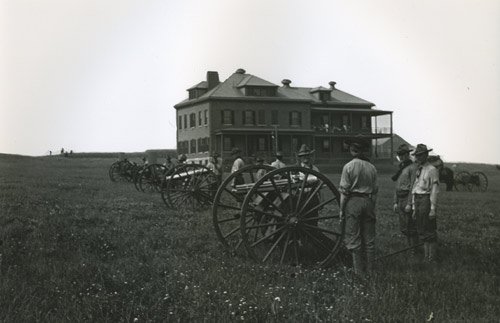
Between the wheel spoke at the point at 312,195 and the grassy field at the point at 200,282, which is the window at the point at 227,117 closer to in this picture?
the grassy field at the point at 200,282

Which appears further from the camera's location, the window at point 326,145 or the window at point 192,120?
the window at point 326,145

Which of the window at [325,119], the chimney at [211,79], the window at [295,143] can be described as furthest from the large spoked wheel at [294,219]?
the window at [325,119]

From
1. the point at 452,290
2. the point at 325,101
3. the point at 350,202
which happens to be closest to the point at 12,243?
the point at 350,202

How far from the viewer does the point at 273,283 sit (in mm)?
6688

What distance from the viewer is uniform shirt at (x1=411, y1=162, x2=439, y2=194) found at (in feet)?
28.7

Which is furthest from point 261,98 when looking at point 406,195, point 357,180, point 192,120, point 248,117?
point 357,180

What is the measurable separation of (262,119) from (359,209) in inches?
1806

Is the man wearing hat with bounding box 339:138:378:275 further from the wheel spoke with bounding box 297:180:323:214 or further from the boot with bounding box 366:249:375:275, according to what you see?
the wheel spoke with bounding box 297:180:323:214

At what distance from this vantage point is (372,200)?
7.69 m

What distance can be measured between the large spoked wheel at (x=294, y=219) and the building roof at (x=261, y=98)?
141ft

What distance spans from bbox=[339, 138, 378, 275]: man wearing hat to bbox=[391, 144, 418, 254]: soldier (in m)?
Answer: 2.46

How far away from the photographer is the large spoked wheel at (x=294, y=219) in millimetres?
7852

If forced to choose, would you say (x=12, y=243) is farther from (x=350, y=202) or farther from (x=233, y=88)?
(x=233, y=88)

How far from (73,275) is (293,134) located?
47251mm
